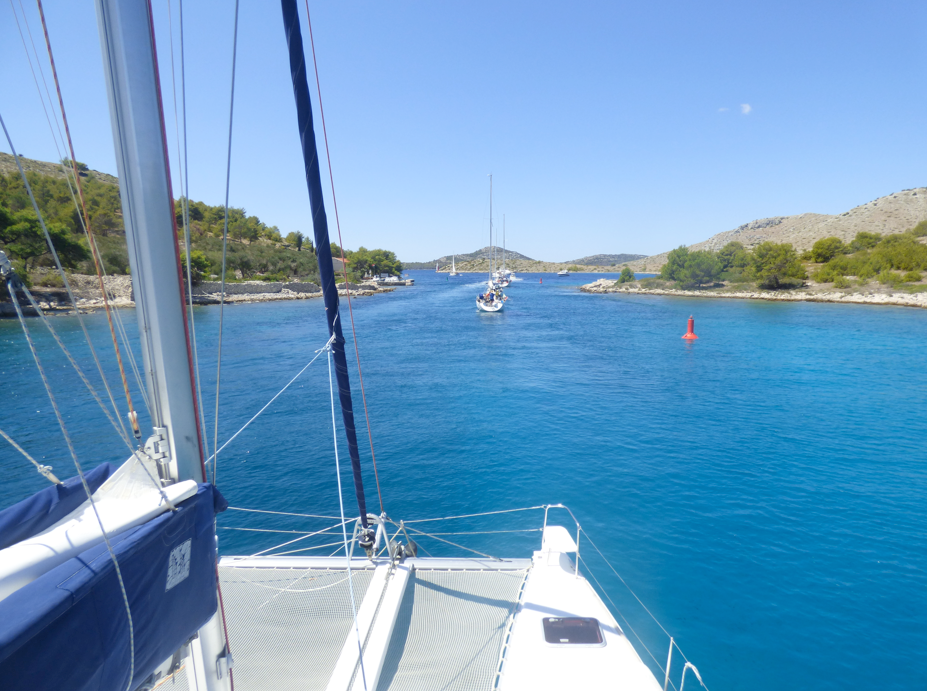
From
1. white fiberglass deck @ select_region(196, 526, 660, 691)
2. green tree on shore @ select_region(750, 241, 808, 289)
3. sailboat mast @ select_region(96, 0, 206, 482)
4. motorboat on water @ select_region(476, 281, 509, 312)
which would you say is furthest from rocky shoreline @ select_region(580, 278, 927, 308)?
sailboat mast @ select_region(96, 0, 206, 482)

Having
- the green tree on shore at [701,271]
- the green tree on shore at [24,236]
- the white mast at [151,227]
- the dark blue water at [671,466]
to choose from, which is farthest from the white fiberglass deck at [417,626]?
the green tree on shore at [701,271]

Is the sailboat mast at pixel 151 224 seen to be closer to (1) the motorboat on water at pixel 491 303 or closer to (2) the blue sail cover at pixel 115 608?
(2) the blue sail cover at pixel 115 608

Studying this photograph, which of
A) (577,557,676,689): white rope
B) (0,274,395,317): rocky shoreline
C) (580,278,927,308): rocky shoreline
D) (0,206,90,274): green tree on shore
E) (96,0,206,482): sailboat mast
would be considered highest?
(0,206,90,274): green tree on shore

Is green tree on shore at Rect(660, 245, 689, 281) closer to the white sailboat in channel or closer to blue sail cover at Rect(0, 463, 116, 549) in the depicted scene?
the white sailboat in channel

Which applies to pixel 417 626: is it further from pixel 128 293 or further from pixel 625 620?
pixel 128 293

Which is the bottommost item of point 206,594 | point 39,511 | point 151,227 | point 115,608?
point 206,594

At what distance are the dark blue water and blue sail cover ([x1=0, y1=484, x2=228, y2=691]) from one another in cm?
762

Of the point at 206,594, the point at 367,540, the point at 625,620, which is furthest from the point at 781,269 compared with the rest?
the point at 206,594

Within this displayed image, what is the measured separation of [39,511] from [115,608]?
0.88 metres

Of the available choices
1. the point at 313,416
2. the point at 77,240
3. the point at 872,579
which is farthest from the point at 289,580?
the point at 77,240

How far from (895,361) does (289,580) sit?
33.8 m

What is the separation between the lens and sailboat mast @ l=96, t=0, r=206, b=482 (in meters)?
2.73

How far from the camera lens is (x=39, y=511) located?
113 inches

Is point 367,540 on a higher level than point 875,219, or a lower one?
lower
